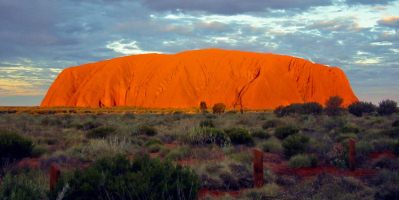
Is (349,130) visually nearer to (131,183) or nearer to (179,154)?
(179,154)

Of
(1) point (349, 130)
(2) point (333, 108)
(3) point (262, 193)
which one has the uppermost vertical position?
(2) point (333, 108)

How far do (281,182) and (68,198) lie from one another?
5.54m

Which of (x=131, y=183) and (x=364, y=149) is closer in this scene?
(x=131, y=183)

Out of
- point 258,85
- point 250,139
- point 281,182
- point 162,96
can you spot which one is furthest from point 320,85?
point 281,182

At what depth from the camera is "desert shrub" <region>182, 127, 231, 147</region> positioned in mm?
17047

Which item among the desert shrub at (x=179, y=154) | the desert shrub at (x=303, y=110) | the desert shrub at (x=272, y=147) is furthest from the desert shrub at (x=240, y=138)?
the desert shrub at (x=303, y=110)

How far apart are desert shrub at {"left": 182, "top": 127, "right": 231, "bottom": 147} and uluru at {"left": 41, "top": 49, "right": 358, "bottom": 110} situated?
256ft

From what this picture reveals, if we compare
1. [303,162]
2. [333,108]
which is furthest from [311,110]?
[303,162]

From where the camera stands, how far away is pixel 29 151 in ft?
44.3

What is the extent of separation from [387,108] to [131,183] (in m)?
41.7

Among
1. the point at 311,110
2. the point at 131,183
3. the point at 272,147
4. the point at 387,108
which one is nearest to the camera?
the point at 131,183

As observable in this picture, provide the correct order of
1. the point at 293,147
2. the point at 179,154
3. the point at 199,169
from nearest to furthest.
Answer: the point at 199,169 → the point at 179,154 → the point at 293,147

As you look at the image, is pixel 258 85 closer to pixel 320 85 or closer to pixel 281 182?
pixel 320 85

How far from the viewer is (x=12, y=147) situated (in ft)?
42.2
